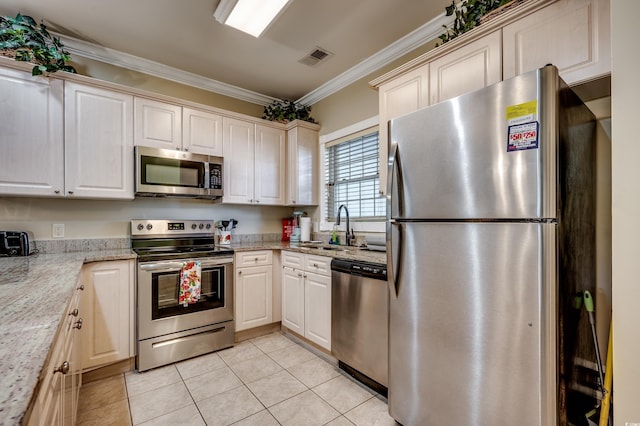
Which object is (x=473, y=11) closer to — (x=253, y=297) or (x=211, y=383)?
(x=253, y=297)

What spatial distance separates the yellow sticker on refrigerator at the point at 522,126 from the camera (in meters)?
1.17

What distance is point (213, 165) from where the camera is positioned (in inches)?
117

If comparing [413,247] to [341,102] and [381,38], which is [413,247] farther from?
[341,102]

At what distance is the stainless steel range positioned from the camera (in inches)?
93.1

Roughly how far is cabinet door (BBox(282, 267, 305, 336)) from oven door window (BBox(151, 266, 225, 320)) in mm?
599

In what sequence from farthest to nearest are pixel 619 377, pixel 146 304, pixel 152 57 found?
pixel 152 57
pixel 146 304
pixel 619 377

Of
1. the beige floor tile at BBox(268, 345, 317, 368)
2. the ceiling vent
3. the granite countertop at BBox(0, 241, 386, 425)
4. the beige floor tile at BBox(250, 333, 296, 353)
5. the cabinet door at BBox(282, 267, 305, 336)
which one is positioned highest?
the ceiling vent

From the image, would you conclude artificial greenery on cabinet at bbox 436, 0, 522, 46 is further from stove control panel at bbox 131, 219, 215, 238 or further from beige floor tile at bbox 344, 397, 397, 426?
stove control panel at bbox 131, 219, 215, 238

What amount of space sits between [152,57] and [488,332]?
3.42 meters

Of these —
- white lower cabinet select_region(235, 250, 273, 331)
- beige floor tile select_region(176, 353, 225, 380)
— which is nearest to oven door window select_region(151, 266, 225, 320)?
white lower cabinet select_region(235, 250, 273, 331)

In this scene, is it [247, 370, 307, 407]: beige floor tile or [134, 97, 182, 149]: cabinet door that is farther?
[134, 97, 182, 149]: cabinet door

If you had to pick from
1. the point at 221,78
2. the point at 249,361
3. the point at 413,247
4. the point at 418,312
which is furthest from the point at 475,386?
the point at 221,78

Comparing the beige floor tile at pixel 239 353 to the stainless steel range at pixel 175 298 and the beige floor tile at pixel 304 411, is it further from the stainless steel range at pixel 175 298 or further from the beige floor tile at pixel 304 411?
the beige floor tile at pixel 304 411

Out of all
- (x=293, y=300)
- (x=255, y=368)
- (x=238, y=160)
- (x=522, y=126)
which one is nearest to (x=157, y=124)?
(x=238, y=160)
